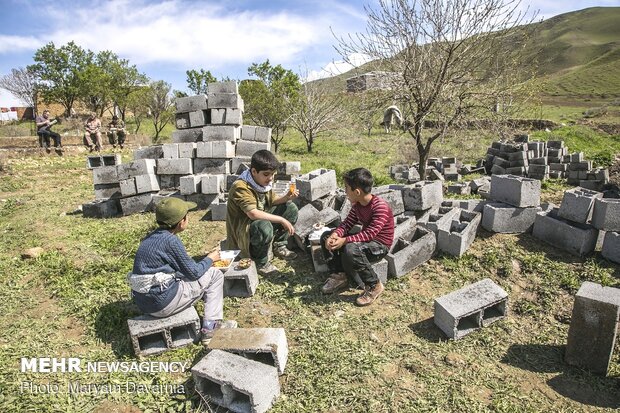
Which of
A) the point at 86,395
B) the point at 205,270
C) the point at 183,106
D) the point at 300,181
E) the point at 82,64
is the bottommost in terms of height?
the point at 86,395

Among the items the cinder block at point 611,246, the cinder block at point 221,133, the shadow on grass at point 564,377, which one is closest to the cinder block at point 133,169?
the cinder block at point 221,133

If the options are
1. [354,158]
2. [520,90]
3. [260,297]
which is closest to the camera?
[260,297]

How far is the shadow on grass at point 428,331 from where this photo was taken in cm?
364

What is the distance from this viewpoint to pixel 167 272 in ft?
11.0

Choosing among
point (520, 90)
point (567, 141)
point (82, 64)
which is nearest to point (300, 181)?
point (520, 90)

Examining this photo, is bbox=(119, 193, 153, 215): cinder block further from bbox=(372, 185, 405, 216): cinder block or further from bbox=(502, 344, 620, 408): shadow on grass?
bbox=(502, 344, 620, 408): shadow on grass

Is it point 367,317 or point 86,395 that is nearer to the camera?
point 86,395

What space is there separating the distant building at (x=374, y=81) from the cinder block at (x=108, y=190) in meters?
6.18

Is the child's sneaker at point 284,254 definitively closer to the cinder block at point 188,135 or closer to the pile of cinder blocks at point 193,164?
the pile of cinder blocks at point 193,164

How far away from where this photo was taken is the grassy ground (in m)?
2.95

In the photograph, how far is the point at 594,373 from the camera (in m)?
3.15

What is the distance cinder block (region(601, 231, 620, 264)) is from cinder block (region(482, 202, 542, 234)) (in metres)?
0.89

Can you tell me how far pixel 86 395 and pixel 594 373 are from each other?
174 inches

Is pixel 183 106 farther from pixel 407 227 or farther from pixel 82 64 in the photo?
pixel 82 64
